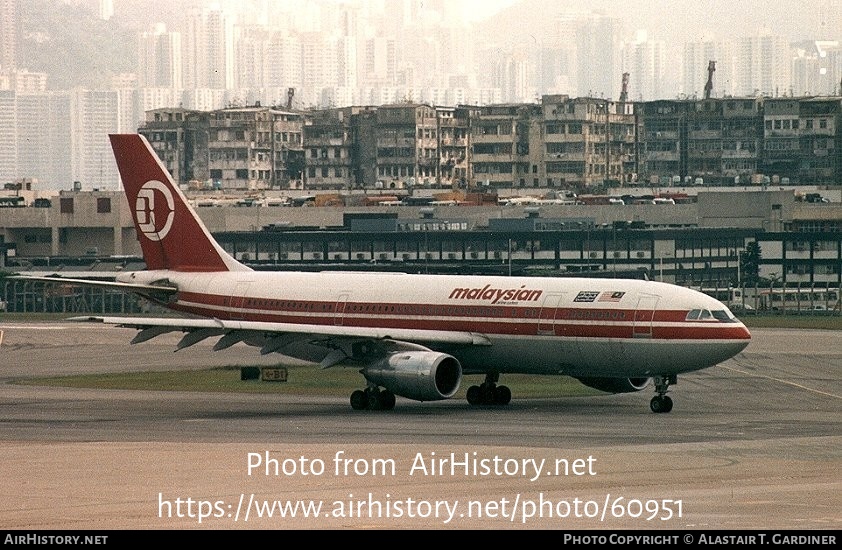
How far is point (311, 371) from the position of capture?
3248 inches

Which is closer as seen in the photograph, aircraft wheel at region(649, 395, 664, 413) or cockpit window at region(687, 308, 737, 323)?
cockpit window at region(687, 308, 737, 323)

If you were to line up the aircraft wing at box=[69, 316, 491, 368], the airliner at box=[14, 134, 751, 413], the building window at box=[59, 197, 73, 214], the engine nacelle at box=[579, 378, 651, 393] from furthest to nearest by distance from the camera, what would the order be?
the building window at box=[59, 197, 73, 214], the engine nacelle at box=[579, 378, 651, 393], the aircraft wing at box=[69, 316, 491, 368], the airliner at box=[14, 134, 751, 413]

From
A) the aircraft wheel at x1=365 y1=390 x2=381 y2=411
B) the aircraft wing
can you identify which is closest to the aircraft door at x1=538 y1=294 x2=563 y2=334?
the aircraft wing

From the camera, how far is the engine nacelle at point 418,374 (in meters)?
59.7

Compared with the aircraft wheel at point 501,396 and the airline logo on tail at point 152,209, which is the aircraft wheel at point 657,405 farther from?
the airline logo on tail at point 152,209

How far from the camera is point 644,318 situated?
59.5 m

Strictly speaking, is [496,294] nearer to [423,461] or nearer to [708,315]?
[708,315]

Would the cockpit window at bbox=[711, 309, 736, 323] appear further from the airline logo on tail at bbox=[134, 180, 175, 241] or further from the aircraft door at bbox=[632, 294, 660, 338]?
the airline logo on tail at bbox=[134, 180, 175, 241]

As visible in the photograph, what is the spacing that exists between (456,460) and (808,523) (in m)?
13.4

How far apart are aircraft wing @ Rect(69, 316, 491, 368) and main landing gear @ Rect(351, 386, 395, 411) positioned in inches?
62.4

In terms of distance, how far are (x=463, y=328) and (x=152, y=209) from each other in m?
Result: 17.3

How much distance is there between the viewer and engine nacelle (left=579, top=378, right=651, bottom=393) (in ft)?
212

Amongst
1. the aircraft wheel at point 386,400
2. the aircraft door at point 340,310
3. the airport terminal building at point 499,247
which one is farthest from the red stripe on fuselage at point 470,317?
the airport terminal building at point 499,247

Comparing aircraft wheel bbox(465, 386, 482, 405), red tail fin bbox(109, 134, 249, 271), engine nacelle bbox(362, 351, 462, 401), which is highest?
red tail fin bbox(109, 134, 249, 271)
